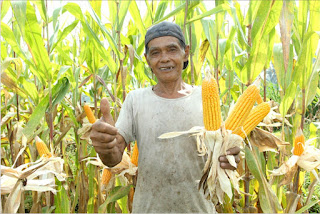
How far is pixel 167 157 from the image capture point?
1636 mm

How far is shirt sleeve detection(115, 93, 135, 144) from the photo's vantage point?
1624mm

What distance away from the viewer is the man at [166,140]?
1618 millimetres

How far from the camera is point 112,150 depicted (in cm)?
141

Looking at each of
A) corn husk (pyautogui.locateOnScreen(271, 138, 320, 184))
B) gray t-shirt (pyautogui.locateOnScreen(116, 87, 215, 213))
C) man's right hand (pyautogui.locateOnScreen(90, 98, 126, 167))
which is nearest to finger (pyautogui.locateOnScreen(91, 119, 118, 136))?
man's right hand (pyautogui.locateOnScreen(90, 98, 126, 167))

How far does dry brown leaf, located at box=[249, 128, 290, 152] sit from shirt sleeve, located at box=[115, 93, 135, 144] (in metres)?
0.77

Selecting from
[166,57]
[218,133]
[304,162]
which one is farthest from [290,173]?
[166,57]

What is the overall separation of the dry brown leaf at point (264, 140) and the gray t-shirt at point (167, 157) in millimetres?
378

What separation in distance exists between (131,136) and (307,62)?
1.34m

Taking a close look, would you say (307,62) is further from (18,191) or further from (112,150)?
(18,191)

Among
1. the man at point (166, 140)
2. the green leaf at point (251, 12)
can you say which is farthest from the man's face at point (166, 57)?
the green leaf at point (251, 12)

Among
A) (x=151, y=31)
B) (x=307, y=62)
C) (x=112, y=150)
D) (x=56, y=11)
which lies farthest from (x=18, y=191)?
(x=307, y=62)

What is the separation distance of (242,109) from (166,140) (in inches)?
20.0

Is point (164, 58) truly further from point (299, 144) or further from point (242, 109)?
point (299, 144)

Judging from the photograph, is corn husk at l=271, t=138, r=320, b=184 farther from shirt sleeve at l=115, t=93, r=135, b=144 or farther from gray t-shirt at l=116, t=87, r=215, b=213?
shirt sleeve at l=115, t=93, r=135, b=144
